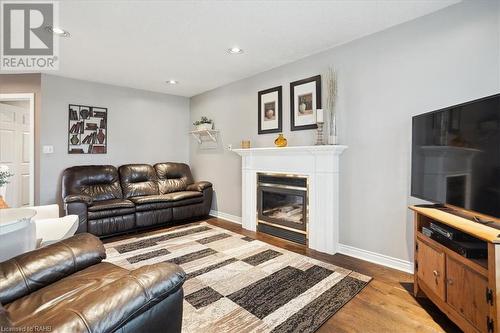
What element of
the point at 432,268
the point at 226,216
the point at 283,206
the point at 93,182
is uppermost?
the point at 93,182

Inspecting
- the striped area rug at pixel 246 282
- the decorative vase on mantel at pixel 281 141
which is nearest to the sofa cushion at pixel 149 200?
the striped area rug at pixel 246 282

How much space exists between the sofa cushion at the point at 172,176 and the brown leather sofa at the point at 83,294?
3.00m

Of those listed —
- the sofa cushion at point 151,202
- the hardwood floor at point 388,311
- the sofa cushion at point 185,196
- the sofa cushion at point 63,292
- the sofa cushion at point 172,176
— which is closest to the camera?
the sofa cushion at point 63,292

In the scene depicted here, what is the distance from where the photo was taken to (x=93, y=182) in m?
3.96

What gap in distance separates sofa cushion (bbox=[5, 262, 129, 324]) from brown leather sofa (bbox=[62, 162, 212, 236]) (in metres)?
2.15

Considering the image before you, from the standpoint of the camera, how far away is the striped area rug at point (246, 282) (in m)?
1.71

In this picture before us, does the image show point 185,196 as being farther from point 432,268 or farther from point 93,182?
point 432,268

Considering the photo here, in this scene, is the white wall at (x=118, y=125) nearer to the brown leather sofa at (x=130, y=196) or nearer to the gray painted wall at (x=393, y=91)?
the brown leather sofa at (x=130, y=196)

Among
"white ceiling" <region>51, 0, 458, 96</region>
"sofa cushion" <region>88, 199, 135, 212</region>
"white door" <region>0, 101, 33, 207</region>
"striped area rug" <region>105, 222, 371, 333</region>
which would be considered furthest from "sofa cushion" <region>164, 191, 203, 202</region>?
"white door" <region>0, 101, 33, 207</region>

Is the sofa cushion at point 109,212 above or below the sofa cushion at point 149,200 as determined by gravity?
below

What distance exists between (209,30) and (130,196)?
295 centimetres

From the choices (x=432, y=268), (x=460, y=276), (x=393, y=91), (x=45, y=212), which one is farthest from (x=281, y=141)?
(x=45, y=212)

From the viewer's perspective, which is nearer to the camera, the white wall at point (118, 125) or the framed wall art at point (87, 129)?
the white wall at point (118, 125)

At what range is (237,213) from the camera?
4.32 meters
